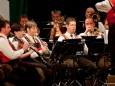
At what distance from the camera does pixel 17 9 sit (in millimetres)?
11906

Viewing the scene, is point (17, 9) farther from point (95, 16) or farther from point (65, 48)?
point (65, 48)

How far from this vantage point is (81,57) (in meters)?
8.83

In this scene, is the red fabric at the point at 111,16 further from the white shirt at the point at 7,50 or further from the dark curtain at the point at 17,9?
the dark curtain at the point at 17,9

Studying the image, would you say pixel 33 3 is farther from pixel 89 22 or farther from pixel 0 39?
pixel 0 39

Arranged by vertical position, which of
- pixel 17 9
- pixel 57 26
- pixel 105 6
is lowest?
pixel 57 26

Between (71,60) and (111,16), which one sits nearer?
(111,16)

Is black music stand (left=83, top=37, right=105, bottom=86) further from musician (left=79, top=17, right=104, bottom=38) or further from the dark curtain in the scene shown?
the dark curtain

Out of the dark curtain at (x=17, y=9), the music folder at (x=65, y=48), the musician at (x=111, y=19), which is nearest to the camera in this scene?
the musician at (x=111, y=19)

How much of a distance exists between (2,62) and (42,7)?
→ 5650mm

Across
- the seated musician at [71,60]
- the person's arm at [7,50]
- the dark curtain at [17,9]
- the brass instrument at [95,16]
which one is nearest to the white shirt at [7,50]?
the person's arm at [7,50]

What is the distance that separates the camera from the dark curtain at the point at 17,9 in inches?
464

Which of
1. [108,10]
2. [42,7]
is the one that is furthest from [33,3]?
[108,10]

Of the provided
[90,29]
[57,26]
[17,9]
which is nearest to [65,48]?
[90,29]

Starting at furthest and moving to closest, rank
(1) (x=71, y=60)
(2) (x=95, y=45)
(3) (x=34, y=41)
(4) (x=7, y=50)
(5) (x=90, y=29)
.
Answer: (5) (x=90, y=29)
(1) (x=71, y=60)
(3) (x=34, y=41)
(2) (x=95, y=45)
(4) (x=7, y=50)
